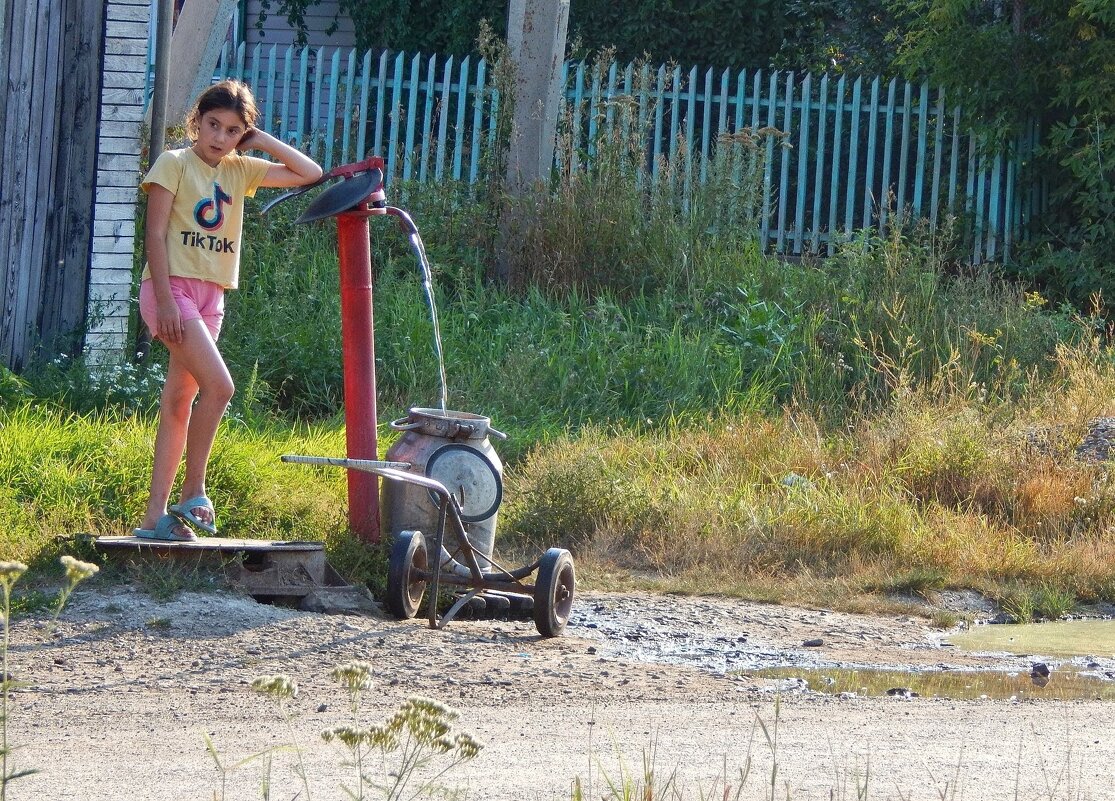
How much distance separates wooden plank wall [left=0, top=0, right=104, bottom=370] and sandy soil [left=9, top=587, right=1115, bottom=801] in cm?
299

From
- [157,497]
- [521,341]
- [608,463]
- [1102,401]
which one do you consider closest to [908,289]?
[1102,401]

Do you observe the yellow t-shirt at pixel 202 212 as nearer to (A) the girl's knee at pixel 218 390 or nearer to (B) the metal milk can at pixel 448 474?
(A) the girl's knee at pixel 218 390

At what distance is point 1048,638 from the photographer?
17.9ft

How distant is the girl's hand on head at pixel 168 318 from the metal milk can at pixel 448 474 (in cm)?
89

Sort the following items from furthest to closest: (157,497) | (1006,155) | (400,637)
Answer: (1006,155)
(157,497)
(400,637)

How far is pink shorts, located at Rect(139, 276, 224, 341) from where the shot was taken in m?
4.88

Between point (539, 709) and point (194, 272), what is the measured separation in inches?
80.0

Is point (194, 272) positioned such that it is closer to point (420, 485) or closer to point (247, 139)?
point (247, 139)

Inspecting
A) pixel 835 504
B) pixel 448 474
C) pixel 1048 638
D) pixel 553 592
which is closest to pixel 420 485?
pixel 448 474

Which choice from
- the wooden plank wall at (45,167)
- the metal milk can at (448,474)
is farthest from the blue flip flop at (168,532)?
the wooden plank wall at (45,167)

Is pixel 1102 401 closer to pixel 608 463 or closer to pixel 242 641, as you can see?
pixel 608 463

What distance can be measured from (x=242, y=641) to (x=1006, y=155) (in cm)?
896

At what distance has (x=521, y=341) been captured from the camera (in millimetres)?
8688

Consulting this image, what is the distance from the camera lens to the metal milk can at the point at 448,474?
5.22m
